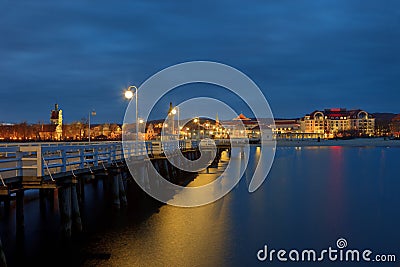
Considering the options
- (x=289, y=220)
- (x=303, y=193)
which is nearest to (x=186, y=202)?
(x=289, y=220)

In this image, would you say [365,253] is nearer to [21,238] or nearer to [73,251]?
[73,251]

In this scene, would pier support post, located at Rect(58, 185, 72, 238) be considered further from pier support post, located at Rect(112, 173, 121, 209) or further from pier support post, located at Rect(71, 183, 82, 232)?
pier support post, located at Rect(112, 173, 121, 209)

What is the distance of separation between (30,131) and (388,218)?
4865 inches

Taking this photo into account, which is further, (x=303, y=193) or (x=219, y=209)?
(x=303, y=193)

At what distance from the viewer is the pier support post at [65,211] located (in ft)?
50.1

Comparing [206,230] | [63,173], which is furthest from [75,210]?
[206,230]

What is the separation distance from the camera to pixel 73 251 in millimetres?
14844
